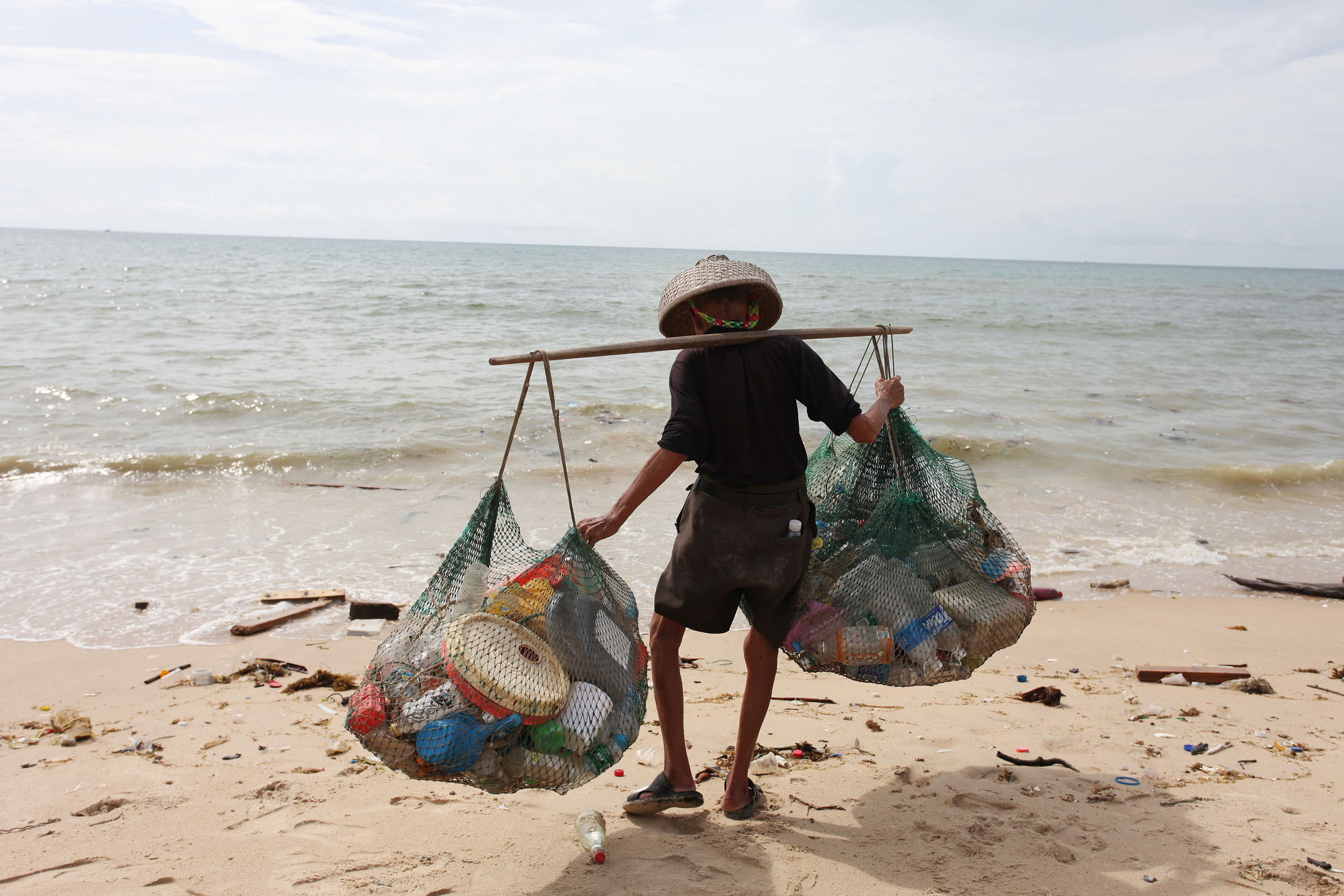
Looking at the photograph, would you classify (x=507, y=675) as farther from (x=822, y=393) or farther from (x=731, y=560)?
(x=822, y=393)

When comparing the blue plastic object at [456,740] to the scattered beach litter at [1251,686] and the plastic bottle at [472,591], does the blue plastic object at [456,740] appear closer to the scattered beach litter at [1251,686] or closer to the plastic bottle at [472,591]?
the plastic bottle at [472,591]

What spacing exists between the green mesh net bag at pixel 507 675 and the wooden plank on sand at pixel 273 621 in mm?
2279

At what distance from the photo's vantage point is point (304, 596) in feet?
16.0

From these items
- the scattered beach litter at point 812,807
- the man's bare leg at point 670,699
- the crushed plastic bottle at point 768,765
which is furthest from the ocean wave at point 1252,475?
the man's bare leg at point 670,699

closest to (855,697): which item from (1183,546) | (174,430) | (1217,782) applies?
(1217,782)

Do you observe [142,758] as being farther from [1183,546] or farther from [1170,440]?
[1170,440]

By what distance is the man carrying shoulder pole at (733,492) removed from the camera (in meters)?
2.53

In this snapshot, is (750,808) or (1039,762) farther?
(1039,762)

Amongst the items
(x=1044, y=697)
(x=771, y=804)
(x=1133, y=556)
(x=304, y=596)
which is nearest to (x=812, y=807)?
(x=771, y=804)

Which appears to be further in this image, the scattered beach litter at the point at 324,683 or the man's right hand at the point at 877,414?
the scattered beach litter at the point at 324,683

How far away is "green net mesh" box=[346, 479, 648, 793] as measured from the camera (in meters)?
2.27

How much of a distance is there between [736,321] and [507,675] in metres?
1.27

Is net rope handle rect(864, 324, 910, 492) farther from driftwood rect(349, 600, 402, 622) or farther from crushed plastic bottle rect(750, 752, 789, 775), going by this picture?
driftwood rect(349, 600, 402, 622)

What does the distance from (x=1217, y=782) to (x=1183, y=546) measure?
4.07 m
